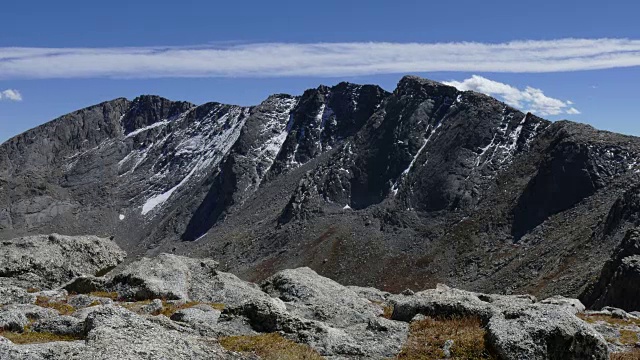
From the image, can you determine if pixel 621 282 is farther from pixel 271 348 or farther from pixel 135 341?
pixel 135 341

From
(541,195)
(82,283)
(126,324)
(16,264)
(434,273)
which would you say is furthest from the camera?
(541,195)

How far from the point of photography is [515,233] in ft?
547

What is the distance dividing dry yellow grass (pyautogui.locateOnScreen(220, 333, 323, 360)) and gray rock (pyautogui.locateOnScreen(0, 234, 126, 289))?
3110 centimetres

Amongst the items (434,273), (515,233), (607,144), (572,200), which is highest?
(607,144)

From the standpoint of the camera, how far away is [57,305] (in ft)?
102

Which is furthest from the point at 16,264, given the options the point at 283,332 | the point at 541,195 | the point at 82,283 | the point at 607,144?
the point at 607,144

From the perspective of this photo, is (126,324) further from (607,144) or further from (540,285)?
(607,144)

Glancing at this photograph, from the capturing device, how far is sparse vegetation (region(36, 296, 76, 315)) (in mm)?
29070

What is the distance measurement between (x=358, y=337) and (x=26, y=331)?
11.8m

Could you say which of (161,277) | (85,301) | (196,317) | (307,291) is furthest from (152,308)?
(161,277)

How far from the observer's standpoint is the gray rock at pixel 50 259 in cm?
4383

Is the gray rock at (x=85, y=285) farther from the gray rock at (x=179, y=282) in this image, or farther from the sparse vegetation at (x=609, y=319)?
the sparse vegetation at (x=609, y=319)

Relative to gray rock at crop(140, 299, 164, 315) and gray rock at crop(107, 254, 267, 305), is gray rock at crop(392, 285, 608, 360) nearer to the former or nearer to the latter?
gray rock at crop(140, 299, 164, 315)

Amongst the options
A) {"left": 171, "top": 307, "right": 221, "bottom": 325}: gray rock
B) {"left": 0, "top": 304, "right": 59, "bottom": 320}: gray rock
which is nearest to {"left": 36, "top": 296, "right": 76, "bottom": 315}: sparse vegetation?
{"left": 0, "top": 304, "right": 59, "bottom": 320}: gray rock
